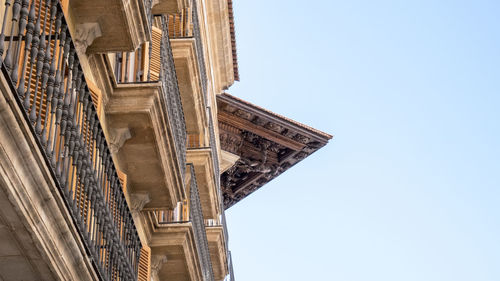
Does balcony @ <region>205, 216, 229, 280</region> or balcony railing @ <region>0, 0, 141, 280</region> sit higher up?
balcony @ <region>205, 216, 229, 280</region>

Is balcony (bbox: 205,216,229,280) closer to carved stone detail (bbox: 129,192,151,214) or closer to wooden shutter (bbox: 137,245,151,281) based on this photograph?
carved stone detail (bbox: 129,192,151,214)

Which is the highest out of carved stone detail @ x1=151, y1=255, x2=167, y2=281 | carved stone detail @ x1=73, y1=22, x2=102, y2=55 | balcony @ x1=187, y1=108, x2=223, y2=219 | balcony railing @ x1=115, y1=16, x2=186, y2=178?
balcony @ x1=187, y1=108, x2=223, y2=219

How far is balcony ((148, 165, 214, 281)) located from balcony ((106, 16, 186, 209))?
1.06 m

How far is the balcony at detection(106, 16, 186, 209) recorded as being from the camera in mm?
11242

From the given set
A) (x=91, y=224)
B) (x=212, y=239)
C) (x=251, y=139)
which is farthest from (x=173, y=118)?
(x=251, y=139)

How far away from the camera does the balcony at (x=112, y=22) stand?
381 inches

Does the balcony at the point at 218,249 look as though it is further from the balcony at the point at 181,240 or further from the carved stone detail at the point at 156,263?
the carved stone detail at the point at 156,263

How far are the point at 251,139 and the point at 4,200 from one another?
20.5m

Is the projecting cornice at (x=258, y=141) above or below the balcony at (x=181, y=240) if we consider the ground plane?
above

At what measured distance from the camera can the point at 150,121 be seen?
11312mm

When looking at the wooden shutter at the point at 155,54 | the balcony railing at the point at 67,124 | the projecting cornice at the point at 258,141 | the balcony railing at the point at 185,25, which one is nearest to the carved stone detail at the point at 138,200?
the wooden shutter at the point at 155,54

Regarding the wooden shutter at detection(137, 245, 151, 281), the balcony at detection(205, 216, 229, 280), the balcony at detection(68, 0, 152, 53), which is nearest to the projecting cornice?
the balcony at detection(205, 216, 229, 280)

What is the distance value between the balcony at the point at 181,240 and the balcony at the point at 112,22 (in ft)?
13.4

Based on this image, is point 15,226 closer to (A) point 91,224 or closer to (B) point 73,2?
(A) point 91,224
